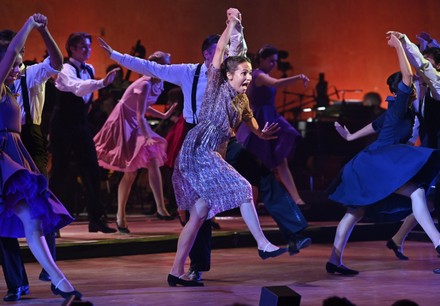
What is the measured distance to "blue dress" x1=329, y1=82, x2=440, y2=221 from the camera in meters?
6.17

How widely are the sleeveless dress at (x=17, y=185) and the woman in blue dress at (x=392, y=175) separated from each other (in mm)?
1953

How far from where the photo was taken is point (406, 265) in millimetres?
6836

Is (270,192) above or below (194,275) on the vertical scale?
above

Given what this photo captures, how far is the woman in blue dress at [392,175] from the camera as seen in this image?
20.2 ft

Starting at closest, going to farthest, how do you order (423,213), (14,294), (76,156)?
(14,294) → (423,213) → (76,156)

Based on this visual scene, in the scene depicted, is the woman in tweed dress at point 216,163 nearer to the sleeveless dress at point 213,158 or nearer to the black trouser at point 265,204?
the sleeveless dress at point 213,158

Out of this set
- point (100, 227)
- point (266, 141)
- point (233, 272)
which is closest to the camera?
point (233, 272)

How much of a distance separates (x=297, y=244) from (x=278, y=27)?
815cm

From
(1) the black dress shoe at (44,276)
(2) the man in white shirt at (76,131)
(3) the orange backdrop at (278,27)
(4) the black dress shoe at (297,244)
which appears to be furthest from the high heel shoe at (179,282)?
(3) the orange backdrop at (278,27)

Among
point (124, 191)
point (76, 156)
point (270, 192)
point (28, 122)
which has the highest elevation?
point (28, 122)

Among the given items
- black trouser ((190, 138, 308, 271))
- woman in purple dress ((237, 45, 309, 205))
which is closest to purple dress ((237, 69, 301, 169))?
woman in purple dress ((237, 45, 309, 205))

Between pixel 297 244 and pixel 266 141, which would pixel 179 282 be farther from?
pixel 266 141

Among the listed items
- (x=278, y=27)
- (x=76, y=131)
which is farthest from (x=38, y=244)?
(x=278, y=27)

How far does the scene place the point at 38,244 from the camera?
506cm
